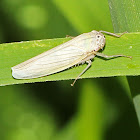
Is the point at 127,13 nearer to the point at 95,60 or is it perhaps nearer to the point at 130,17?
the point at 130,17

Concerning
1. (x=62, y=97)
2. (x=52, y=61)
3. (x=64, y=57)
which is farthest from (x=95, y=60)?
(x=62, y=97)

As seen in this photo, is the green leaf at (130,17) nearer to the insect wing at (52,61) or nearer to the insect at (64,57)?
the insect at (64,57)

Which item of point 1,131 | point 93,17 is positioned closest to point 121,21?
point 93,17

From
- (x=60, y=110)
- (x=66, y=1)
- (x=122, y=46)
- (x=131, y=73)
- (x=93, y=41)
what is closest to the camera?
(x=131, y=73)

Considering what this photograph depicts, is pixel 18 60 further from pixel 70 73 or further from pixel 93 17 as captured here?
pixel 93 17

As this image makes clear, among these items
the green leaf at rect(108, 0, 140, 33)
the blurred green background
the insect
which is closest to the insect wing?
the insect

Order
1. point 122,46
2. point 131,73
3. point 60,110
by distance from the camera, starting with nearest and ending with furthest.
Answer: point 131,73 → point 122,46 → point 60,110

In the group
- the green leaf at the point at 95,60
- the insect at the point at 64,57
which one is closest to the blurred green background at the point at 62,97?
the insect at the point at 64,57
